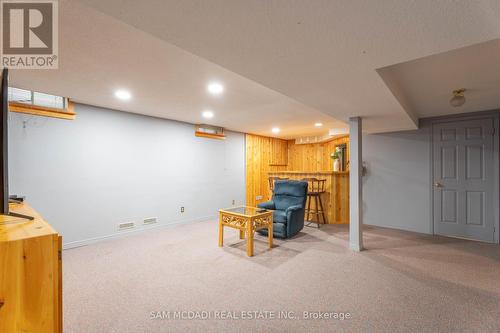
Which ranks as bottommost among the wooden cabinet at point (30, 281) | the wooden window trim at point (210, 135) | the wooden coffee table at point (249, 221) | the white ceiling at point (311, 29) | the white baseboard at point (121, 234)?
the white baseboard at point (121, 234)

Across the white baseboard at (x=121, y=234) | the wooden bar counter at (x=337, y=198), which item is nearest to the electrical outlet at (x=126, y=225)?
the white baseboard at (x=121, y=234)

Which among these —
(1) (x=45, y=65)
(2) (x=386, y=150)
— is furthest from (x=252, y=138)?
(1) (x=45, y=65)

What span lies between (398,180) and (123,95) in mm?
5136

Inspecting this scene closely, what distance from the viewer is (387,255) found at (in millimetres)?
3164

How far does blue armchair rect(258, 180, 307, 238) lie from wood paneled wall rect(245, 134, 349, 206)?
208 cm

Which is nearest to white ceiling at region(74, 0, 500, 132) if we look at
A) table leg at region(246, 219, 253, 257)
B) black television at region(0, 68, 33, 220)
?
black television at region(0, 68, 33, 220)

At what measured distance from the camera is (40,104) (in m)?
3.20

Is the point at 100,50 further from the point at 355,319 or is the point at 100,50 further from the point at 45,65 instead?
the point at 355,319

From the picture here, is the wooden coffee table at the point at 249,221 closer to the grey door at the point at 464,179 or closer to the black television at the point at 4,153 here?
the black television at the point at 4,153

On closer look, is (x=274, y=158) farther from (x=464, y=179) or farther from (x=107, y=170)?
(x=107, y=170)

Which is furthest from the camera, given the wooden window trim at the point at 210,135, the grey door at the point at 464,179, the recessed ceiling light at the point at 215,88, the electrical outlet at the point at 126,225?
the wooden window trim at the point at 210,135

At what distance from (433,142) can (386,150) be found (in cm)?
77

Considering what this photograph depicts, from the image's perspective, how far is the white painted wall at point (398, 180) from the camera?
14.3 feet

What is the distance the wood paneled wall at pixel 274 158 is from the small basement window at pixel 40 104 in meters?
4.04
